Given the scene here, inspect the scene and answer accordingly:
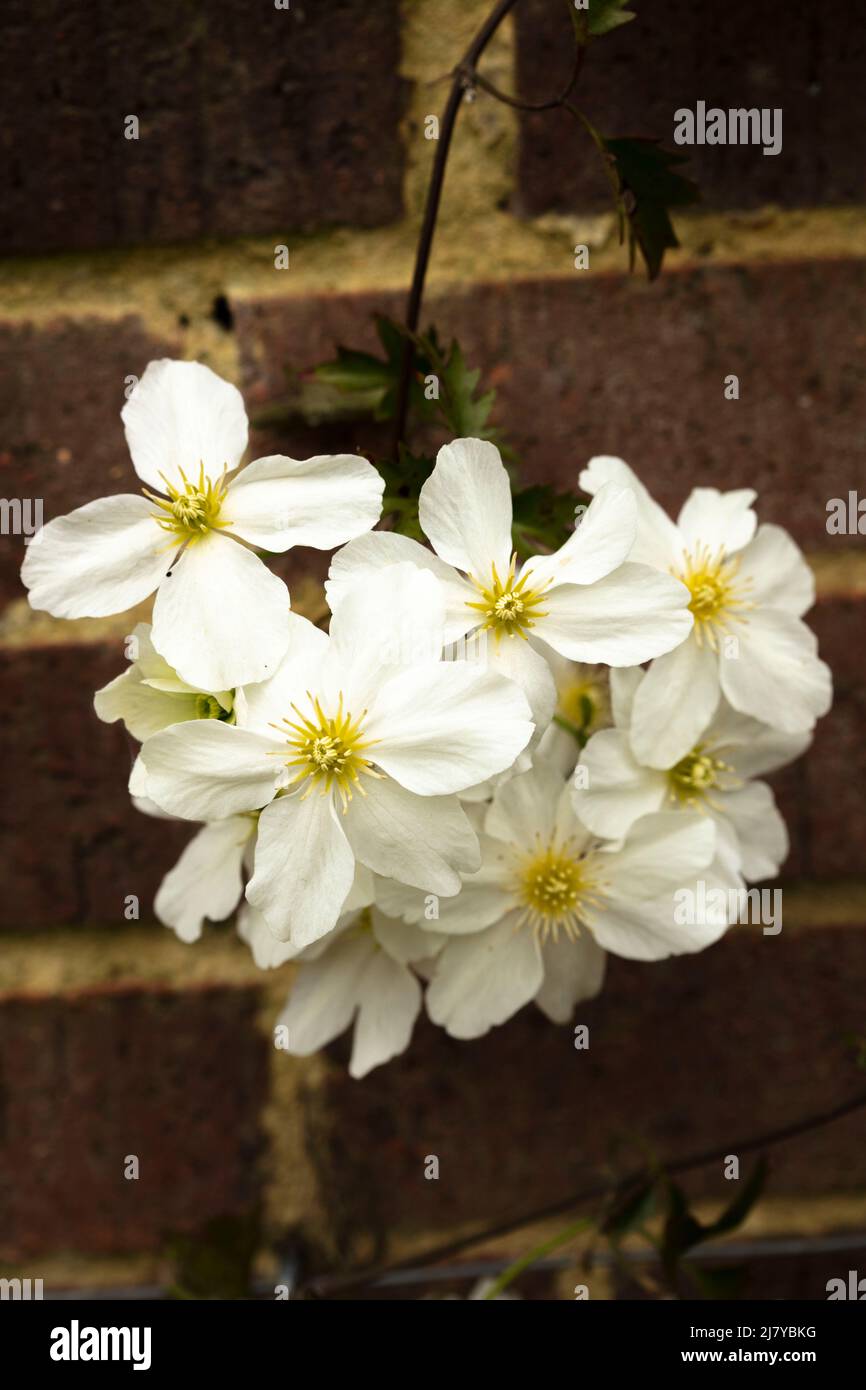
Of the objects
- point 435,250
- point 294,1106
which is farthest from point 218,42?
point 294,1106

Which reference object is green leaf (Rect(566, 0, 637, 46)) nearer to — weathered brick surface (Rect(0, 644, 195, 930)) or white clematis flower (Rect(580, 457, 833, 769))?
white clematis flower (Rect(580, 457, 833, 769))

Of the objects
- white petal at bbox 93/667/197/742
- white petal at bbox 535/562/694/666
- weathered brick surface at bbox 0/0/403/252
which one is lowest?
white petal at bbox 93/667/197/742

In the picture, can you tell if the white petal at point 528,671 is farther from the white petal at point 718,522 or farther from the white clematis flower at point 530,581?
the white petal at point 718,522

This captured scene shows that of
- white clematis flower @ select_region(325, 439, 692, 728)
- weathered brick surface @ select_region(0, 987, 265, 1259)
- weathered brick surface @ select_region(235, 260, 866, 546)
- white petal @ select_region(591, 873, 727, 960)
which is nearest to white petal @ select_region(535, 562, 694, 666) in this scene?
white clematis flower @ select_region(325, 439, 692, 728)

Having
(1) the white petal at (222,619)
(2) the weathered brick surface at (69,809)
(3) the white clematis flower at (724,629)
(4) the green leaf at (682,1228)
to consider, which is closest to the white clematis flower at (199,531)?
(1) the white petal at (222,619)

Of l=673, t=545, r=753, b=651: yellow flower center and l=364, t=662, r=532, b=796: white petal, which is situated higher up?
l=673, t=545, r=753, b=651: yellow flower center

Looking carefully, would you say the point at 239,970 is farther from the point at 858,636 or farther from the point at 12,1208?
the point at 858,636
